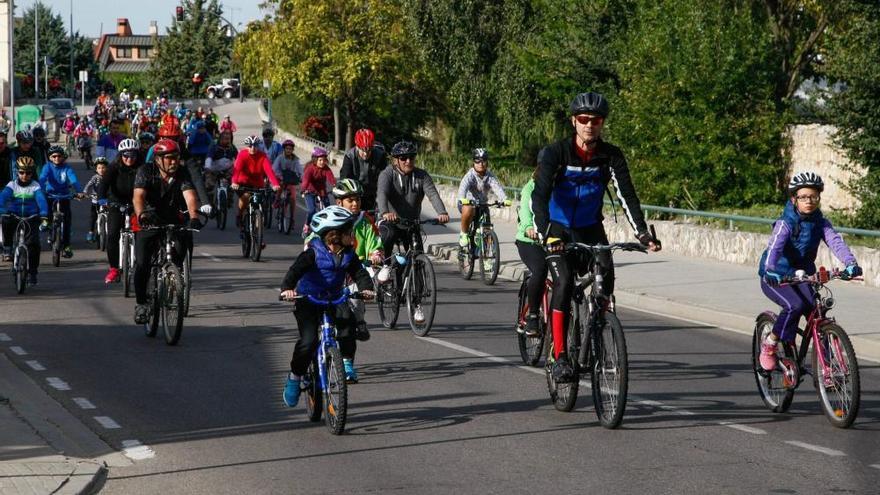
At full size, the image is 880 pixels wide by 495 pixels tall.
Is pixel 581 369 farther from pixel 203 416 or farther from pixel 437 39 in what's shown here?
pixel 437 39

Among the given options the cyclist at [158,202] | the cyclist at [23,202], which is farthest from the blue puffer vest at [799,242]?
the cyclist at [23,202]

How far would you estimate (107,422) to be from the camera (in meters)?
10.4

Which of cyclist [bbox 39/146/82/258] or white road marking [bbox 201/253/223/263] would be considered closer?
cyclist [bbox 39/146/82/258]

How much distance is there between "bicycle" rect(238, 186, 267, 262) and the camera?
2367 centimetres

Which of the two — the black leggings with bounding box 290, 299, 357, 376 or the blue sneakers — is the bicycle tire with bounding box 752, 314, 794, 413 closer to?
the black leggings with bounding box 290, 299, 357, 376

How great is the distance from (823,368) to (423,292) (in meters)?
5.69

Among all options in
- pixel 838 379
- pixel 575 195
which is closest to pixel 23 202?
pixel 575 195

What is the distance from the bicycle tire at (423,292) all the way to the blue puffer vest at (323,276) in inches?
188

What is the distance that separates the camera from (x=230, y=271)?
2220cm

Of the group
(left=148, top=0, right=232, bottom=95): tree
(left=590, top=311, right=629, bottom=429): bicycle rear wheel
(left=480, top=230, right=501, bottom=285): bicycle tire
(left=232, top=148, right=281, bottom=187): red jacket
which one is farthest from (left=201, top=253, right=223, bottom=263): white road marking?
(left=148, top=0, right=232, bottom=95): tree

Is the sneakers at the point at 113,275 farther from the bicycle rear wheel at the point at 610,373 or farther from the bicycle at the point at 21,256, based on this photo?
the bicycle rear wheel at the point at 610,373

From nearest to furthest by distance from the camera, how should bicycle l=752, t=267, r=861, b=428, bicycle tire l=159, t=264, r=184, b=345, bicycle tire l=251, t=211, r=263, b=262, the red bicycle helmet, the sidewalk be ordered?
bicycle l=752, t=267, r=861, b=428, bicycle tire l=159, t=264, r=184, b=345, the sidewalk, the red bicycle helmet, bicycle tire l=251, t=211, r=263, b=262

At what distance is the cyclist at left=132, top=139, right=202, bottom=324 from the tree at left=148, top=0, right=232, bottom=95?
115 metres

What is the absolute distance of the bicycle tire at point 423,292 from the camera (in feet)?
48.9
